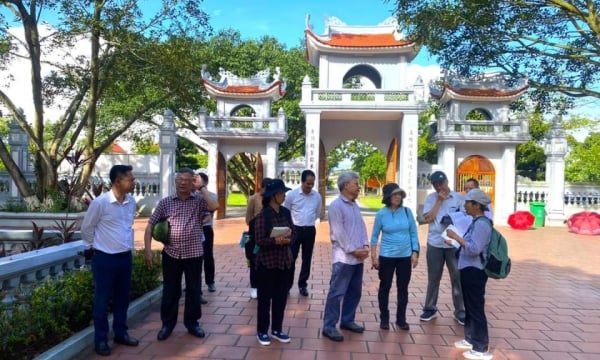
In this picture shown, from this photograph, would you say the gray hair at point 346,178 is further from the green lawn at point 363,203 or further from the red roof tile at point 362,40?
the green lawn at point 363,203

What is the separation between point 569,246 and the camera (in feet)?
35.0

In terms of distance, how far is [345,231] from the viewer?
4000 mm

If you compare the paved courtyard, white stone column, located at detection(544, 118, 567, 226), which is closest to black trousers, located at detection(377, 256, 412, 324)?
the paved courtyard

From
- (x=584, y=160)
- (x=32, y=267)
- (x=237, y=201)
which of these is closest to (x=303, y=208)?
(x=32, y=267)

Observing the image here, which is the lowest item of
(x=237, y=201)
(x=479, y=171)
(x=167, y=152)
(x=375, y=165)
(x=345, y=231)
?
(x=237, y=201)

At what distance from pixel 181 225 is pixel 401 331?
2.41 m

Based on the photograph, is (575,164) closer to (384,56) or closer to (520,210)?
(520,210)

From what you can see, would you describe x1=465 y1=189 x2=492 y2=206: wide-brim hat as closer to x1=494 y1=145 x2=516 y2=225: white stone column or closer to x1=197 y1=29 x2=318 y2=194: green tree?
x1=494 y1=145 x2=516 y2=225: white stone column

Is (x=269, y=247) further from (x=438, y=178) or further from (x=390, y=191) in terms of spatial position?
(x=438, y=178)

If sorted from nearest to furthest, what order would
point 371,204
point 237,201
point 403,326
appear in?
1. point 403,326
2. point 371,204
3. point 237,201

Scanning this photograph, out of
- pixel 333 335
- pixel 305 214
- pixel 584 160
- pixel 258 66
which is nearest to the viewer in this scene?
pixel 333 335

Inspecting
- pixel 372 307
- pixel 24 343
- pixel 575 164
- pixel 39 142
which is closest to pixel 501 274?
pixel 372 307

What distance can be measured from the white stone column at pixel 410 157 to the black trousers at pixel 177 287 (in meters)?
11.7

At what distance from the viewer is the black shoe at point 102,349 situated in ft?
11.6
